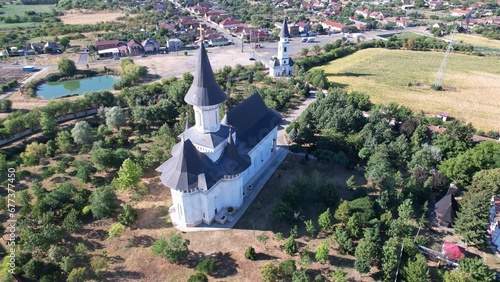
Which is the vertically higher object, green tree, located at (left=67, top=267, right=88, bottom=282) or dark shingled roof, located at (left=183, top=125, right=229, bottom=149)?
dark shingled roof, located at (left=183, top=125, right=229, bottom=149)

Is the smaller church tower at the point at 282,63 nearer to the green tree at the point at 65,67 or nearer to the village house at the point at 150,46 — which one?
the village house at the point at 150,46

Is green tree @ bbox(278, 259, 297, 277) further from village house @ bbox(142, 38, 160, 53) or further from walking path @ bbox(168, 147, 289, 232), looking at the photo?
village house @ bbox(142, 38, 160, 53)

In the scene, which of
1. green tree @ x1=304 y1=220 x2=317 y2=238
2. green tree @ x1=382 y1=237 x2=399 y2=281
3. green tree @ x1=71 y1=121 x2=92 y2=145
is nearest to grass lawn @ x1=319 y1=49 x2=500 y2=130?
green tree @ x1=382 y1=237 x2=399 y2=281

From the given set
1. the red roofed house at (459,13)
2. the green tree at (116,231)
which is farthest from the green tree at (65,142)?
the red roofed house at (459,13)

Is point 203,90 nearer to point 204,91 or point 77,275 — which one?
point 204,91

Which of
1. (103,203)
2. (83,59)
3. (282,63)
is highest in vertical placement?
(83,59)

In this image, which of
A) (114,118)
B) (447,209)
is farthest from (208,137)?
(447,209)
